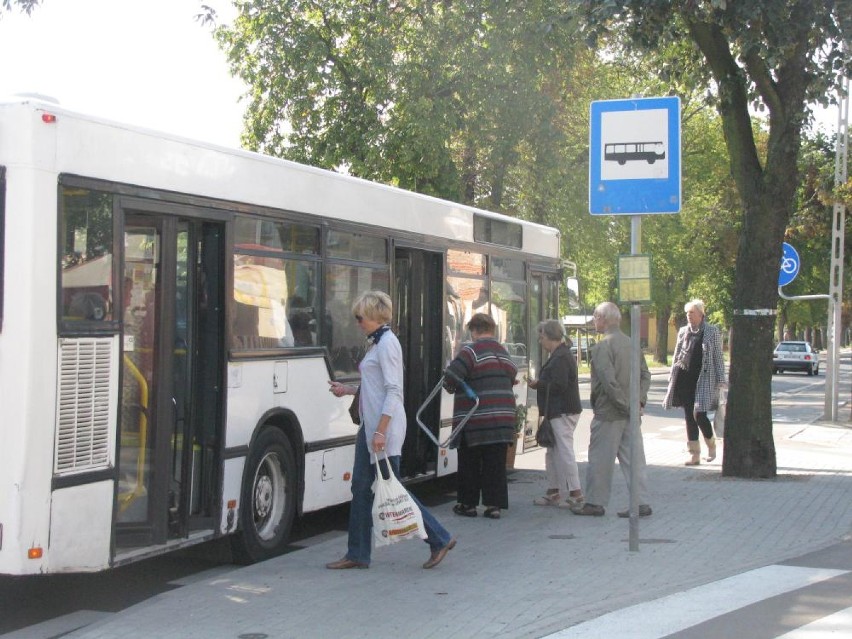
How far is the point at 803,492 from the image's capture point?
11984 mm

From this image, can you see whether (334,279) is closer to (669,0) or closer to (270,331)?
(270,331)

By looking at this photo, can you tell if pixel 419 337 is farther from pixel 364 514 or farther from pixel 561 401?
pixel 364 514

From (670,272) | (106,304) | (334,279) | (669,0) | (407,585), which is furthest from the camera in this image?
(670,272)

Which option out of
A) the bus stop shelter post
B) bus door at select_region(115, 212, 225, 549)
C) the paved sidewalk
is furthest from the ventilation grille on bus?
the bus stop shelter post

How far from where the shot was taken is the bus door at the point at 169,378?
708 cm

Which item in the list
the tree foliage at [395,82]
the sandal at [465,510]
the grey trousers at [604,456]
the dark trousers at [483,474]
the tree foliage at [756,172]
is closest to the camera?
the dark trousers at [483,474]

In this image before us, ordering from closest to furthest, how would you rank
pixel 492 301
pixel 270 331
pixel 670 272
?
1. pixel 270 331
2. pixel 492 301
3. pixel 670 272

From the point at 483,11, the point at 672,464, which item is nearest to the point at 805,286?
the point at 483,11

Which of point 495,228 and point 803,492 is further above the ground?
point 495,228

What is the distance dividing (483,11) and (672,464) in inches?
487

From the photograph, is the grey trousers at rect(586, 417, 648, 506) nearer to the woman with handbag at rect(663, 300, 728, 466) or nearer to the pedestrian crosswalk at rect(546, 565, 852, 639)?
the pedestrian crosswalk at rect(546, 565, 852, 639)

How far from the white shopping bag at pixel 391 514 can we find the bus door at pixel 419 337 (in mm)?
3306

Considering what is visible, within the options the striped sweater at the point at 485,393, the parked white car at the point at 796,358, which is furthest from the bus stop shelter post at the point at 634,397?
the parked white car at the point at 796,358

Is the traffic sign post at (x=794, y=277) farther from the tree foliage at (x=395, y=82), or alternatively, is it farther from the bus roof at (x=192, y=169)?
the bus roof at (x=192, y=169)
